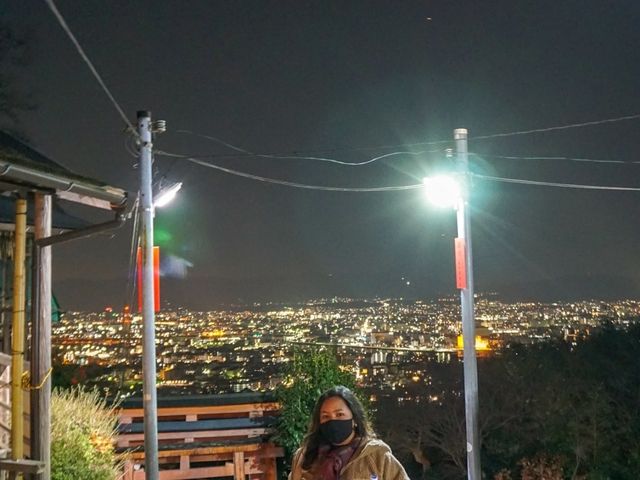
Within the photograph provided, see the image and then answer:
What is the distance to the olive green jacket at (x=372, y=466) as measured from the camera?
9.81 feet

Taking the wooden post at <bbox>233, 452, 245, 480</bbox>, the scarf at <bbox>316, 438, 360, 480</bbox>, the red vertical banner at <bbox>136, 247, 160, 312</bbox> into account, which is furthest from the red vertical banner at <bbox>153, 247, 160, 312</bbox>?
the scarf at <bbox>316, 438, 360, 480</bbox>

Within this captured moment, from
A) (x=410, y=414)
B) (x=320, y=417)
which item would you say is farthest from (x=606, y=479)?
(x=320, y=417)

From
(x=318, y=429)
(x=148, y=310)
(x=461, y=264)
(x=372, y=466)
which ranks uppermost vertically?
(x=461, y=264)

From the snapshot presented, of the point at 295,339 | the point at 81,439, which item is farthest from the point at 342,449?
the point at 295,339

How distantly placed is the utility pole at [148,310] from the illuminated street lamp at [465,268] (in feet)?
11.7

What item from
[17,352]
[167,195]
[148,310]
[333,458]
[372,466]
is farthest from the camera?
[167,195]

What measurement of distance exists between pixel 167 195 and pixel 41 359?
11.6 ft

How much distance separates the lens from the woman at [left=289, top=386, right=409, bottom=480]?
3.01 m

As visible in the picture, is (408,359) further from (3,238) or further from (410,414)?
(3,238)

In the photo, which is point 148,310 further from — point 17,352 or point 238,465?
point 238,465

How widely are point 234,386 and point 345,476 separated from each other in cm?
795

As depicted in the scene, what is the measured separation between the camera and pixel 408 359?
640 inches

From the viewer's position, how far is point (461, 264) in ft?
27.9

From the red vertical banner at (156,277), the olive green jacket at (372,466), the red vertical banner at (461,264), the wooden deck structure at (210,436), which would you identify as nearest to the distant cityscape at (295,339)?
the wooden deck structure at (210,436)
